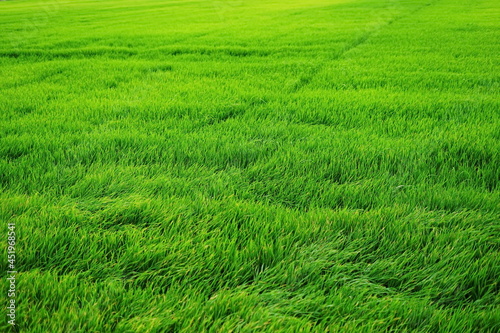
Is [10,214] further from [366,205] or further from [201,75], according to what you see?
[201,75]

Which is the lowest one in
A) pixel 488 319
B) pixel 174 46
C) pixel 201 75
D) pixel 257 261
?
pixel 488 319

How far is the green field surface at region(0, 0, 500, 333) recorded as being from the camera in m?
1.34

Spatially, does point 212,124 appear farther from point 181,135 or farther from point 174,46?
point 174,46

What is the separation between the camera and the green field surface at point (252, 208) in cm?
134

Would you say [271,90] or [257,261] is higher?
[271,90]

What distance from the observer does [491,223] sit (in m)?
1.88

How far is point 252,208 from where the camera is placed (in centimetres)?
197

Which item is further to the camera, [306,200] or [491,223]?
[306,200]

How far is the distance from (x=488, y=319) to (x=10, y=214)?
2189 mm

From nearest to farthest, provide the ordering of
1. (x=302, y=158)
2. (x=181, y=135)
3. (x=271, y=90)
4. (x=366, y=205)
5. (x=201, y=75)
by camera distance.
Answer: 1. (x=366, y=205)
2. (x=302, y=158)
3. (x=181, y=135)
4. (x=271, y=90)
5. (x=201, y=75)

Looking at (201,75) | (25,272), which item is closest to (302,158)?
(25,272)

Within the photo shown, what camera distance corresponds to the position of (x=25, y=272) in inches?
56.3

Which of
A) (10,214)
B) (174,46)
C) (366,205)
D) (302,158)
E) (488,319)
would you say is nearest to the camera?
(488,319)

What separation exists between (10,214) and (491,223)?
2494 mm
